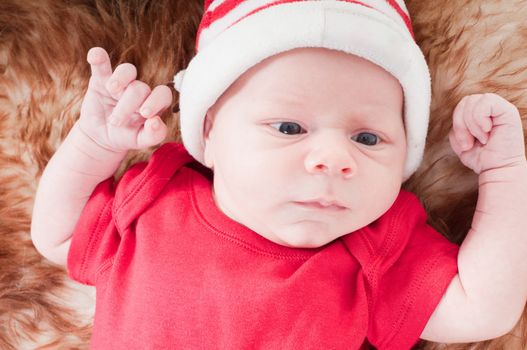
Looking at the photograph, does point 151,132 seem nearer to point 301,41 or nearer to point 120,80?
point 120,80

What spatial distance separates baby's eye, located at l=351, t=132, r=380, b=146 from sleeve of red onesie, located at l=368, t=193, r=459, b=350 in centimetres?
15

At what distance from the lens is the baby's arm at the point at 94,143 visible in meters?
1.14

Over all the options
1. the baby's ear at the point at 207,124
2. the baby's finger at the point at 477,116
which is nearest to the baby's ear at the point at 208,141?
the baby's ear at the point at 207,124

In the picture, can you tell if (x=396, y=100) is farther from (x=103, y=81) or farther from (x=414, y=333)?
(x=103, y=81)

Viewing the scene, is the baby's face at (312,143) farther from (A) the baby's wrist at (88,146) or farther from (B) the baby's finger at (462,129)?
(A) the baby's wrist at (88,146)

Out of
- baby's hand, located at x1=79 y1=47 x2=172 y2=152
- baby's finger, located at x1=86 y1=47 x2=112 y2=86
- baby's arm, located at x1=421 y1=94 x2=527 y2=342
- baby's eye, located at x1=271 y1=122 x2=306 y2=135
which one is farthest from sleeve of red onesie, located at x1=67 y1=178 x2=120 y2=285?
baby's arm, located at x1=421 y1=94 x2=527 y2=342

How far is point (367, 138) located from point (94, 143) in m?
0.48

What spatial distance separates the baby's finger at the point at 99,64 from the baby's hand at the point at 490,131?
592mm

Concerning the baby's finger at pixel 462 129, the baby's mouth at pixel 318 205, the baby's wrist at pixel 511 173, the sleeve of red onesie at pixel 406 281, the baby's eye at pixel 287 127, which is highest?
the baby's eye at pixel 287 127

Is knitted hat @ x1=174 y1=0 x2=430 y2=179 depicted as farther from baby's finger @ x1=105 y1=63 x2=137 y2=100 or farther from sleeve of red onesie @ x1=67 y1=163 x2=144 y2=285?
sleeve of red onesie @ x1=67 y1=163 x2=144 y2=285

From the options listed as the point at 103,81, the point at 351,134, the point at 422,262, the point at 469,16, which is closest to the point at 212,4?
the point at 103,81

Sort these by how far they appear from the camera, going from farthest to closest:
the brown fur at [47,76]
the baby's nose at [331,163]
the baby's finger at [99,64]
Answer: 1. the brown fur at [47,76]
2. the baby's finger at [99,64]
3. the baby's nose at [331,163]

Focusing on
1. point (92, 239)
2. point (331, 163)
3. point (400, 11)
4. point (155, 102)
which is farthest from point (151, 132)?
point (400, 11)

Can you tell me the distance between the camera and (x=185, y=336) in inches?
42.9
